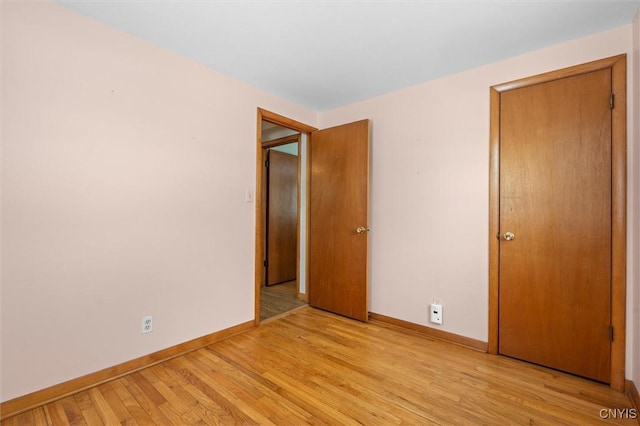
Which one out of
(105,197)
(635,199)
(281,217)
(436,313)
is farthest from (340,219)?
(635,199)

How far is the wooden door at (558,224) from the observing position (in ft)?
6.10

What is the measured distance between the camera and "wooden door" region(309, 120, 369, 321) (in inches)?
113

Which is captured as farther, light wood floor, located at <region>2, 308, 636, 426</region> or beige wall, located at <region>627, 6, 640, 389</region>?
beige wall, located at <region>627, 6, 640, 389</region>

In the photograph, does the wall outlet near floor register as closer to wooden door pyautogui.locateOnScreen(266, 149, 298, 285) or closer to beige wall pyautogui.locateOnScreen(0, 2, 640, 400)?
beige wall pyautogui.locateOnScreen(0, 2, 640, 400)

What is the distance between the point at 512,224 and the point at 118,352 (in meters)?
2.88

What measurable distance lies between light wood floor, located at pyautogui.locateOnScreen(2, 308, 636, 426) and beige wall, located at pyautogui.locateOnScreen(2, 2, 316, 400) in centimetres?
26

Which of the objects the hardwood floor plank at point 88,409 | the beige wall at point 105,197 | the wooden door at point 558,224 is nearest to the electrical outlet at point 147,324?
the beige wall at point 105,197

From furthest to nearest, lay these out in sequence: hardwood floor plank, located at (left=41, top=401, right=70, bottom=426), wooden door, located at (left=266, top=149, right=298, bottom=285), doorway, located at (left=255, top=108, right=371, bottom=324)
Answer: wooden door, located at (left=266, top=149, right=298, bottom=285)
doorway, located at (left=255, top=108, right=371, bottom=324)
hardwood floor plank, located at (left=41, top=401, right=70, bottom=426)

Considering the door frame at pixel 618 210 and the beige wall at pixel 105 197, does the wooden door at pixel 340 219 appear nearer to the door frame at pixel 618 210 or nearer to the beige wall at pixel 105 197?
the beige wall at pixel 105 197

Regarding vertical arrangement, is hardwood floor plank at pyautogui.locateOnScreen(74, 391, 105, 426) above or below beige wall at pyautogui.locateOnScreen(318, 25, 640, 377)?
below

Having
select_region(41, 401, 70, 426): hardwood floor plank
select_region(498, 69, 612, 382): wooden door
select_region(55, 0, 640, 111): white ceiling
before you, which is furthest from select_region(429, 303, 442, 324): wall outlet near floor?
select_region(41, 401, 70, 426): hardwood floor plank

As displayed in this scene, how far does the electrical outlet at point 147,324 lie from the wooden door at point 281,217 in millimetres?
2239

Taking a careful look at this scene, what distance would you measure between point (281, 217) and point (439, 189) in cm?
253

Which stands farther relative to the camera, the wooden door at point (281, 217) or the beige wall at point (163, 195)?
the wooden door at point (281, 217)
